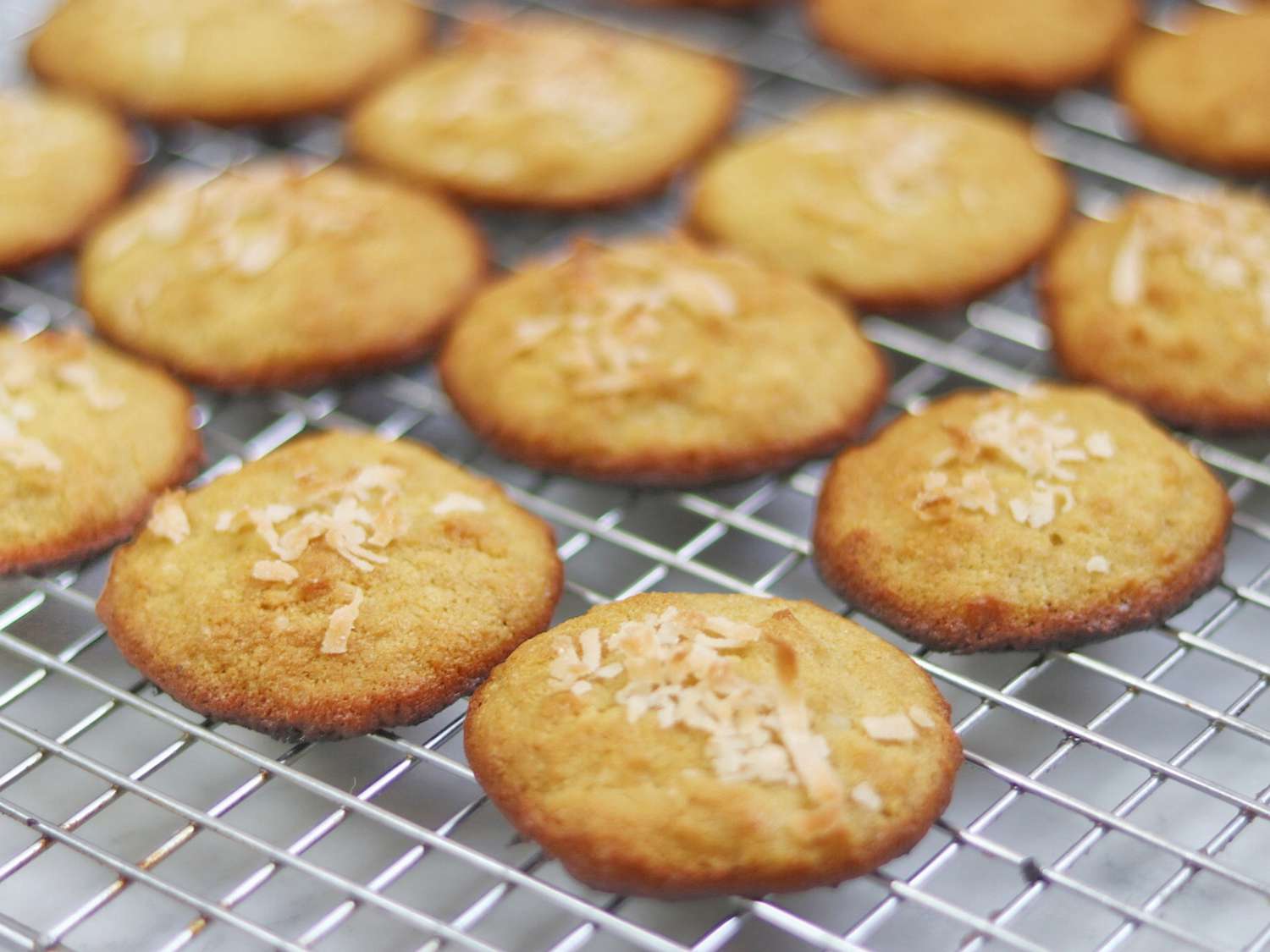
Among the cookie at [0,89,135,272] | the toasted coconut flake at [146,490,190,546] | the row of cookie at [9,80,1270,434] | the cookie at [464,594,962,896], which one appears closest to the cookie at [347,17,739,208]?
Result: the row of cookie at [9,80,1270,434]

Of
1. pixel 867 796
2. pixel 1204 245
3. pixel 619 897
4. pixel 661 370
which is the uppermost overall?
pixel 1204 245

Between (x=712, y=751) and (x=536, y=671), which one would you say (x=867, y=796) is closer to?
(x=712, y=751)

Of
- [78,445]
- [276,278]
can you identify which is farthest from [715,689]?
[276,278]

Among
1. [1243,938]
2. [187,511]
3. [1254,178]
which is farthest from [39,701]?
[1254,178]

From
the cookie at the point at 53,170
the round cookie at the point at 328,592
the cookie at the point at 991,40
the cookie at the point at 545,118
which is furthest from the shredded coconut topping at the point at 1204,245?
the cookie at the point at 53,170

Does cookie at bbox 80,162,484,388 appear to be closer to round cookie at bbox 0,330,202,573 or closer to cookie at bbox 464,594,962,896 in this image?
round cookie at bbox 0,330,202,573

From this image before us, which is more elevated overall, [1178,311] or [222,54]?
[222,54]
